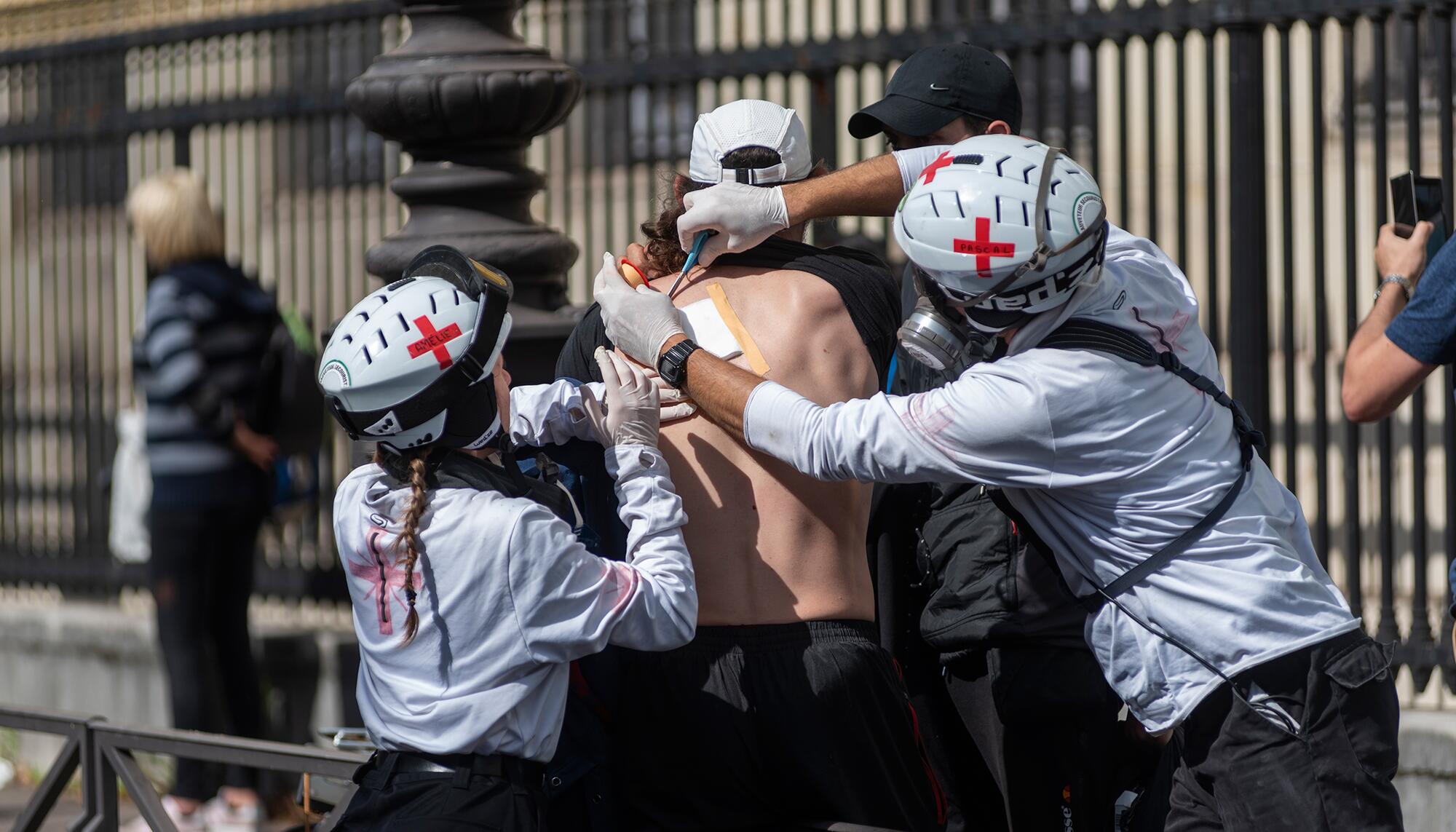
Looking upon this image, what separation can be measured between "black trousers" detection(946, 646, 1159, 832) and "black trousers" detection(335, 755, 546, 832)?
100cm

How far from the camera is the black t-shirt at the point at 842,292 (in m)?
3.21

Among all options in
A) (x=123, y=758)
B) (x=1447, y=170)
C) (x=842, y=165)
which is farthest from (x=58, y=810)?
(x=1447, y=170)

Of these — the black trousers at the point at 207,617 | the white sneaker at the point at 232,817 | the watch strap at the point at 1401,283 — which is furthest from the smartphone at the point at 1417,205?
the white sneaker at the point at 232,817

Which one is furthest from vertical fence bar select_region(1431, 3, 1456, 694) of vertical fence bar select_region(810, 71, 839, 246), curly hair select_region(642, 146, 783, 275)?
curly hair select_region(642, 146, 783, 275)

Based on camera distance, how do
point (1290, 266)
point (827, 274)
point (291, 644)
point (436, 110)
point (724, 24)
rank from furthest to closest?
point (724, 24), point (291, 644), point (1290, 266), point (436, 110), point (827, 274)

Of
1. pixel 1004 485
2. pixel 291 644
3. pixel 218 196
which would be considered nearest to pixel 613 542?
pixel 1004 485

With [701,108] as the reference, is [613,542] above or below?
below

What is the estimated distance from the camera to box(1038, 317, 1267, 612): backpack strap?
268cm

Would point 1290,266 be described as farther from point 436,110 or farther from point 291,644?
point 291,644

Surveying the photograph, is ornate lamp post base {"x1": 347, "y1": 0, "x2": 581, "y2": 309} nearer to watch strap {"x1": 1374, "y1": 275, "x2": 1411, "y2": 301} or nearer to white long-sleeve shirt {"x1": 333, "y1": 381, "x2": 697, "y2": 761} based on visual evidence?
white long-sleeve shirt {"x1": 333, "y1": 381, "x2": 697, "y2": 761}

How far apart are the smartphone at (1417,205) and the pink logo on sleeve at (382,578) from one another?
90.3 inches

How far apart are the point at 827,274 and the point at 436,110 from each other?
4.21ft

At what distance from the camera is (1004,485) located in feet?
9.02

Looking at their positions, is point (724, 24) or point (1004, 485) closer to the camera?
point (1004, 485)
